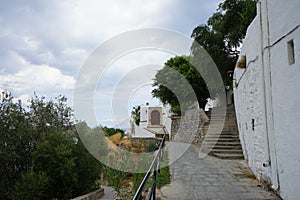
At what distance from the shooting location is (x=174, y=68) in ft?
47.9

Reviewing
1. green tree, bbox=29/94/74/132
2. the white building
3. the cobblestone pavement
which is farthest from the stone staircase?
the white building

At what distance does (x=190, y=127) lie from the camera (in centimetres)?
1122

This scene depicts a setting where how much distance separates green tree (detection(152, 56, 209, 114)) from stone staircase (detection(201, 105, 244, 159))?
3294 millimetres

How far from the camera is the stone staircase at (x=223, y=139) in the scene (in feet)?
21.9

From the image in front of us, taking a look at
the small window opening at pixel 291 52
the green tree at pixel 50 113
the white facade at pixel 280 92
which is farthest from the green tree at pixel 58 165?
the small window opening at pixel 291 52

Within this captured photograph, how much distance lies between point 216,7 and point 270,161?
9.42 meters

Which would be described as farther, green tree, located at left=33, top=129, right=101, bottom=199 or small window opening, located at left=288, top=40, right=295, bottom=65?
green tree, located at left=33, top=129, right=101, bottom=199

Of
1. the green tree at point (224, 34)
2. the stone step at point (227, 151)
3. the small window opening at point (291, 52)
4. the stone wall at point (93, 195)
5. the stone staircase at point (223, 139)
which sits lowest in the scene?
the stone wall at point (93, 195)

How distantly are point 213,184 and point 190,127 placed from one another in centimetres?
735

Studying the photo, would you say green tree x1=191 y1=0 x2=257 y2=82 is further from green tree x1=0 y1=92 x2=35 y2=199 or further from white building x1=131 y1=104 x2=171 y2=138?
green tree x1=0 y1=92 x2=35 y2=199

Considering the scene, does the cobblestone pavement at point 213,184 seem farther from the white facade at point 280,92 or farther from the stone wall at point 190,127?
the stone wall at point 190,127

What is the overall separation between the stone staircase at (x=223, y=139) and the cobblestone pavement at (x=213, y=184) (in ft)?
3.57

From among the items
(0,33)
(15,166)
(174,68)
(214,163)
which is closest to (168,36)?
(214,163)

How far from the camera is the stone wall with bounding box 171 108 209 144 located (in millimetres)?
10039
